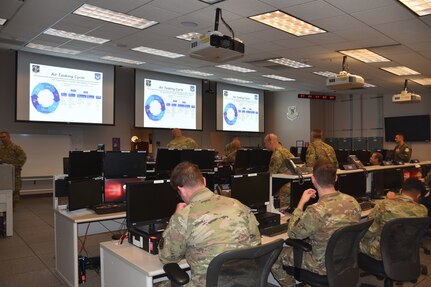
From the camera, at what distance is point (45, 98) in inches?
311

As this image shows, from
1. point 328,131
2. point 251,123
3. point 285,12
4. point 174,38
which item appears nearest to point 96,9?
point 174,38

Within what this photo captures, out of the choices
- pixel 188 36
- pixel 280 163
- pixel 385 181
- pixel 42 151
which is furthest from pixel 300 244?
pixel 42 151

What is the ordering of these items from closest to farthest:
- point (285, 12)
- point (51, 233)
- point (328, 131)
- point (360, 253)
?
point (360, 253) < point (285, 12) < point (51, 233) < point (328, 131)

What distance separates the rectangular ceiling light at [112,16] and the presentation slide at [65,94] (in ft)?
10.6

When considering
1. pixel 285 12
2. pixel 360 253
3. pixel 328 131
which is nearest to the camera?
pixel 360 253

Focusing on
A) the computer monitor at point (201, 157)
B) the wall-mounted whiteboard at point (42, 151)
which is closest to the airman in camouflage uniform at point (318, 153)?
the computer monitor at point (201, 157)

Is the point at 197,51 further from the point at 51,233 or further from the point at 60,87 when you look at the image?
the point at 60,87

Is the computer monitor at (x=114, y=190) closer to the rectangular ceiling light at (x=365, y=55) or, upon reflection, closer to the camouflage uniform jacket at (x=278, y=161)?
the camouflage uniform jacket at (x=278, y=161)

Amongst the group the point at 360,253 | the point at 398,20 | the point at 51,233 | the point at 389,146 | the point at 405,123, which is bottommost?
the point at 51,233

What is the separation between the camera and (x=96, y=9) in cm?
506

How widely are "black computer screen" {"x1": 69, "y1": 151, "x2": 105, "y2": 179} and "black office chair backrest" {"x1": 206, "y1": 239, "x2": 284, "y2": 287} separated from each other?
2437 millimetres

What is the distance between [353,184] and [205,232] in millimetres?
3248

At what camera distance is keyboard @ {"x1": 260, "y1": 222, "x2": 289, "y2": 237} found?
2.94 m

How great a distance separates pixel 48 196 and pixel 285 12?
7080 millimetres
